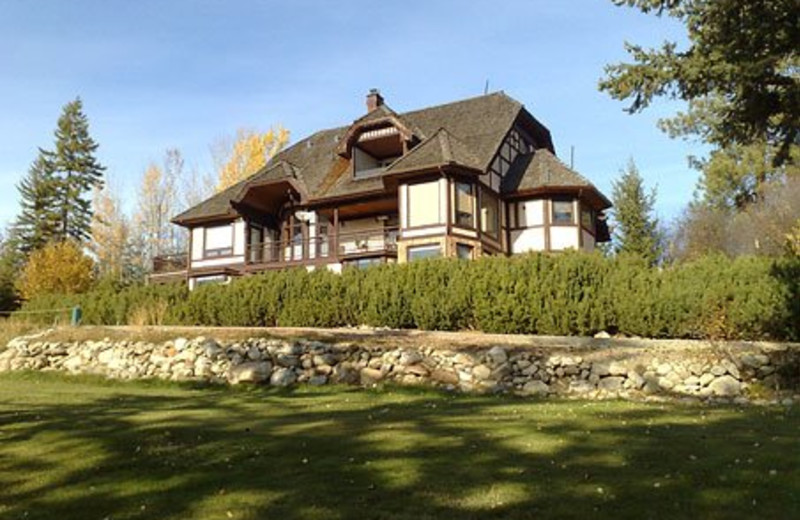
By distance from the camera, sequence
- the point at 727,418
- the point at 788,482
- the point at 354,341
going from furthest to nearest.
Result: the point at 354,341 → the point at 727,418 → the point at 788,482

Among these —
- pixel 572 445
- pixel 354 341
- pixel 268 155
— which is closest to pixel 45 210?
pixel 268 155

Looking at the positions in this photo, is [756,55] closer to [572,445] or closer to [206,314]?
[572,445]

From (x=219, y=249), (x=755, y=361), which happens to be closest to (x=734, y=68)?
(x=755, y=361)

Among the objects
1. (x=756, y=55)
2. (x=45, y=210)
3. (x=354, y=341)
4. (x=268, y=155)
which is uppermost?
(x=268, y=155)

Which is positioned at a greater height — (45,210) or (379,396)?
(45,210)

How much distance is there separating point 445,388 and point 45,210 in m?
44.4

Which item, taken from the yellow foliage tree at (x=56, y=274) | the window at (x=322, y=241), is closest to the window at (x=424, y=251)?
the window at (x=322, y=241)

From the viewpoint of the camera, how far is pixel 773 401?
506 inches

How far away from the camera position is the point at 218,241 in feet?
121

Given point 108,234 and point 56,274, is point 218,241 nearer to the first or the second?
point 56,274

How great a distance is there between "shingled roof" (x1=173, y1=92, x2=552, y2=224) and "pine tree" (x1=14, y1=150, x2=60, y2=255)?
18184mm

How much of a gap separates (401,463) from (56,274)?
35.9m

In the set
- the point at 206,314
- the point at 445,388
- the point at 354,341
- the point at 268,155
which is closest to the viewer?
the point at 445,388

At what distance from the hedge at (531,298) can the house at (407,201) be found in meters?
8.35
